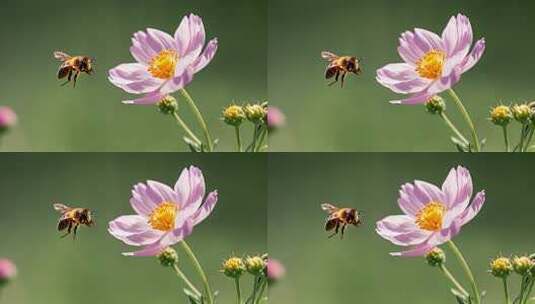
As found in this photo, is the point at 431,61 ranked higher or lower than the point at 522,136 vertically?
higher

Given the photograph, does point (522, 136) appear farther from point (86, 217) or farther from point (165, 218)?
point (86, 217)

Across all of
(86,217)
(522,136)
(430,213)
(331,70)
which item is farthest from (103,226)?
(522,136)

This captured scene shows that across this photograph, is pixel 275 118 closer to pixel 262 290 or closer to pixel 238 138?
pixel 238 138

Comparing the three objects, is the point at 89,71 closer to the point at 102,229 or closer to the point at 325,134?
the point at 102,229

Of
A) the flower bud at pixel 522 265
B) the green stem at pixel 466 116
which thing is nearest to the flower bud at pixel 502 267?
the flower bud at pixel 522 265

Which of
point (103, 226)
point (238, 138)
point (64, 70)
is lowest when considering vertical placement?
point (103, 226)

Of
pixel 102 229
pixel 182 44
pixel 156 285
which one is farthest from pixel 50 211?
pixel 182 44
